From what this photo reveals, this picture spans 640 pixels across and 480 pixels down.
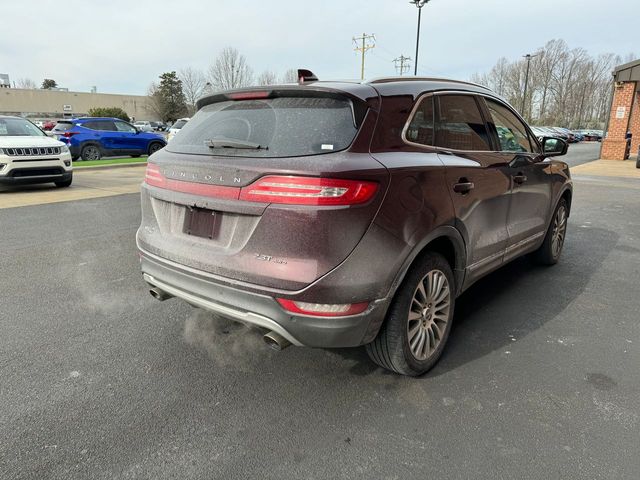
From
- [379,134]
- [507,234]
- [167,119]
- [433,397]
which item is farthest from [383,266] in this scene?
[167,119]

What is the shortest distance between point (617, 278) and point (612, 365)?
213cm

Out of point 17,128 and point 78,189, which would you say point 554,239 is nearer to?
point 78,189

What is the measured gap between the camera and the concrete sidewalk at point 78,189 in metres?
8.90

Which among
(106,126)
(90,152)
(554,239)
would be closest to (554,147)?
(554,239)

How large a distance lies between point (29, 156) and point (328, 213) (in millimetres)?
9373

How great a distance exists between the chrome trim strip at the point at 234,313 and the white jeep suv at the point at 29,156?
818 centimetres

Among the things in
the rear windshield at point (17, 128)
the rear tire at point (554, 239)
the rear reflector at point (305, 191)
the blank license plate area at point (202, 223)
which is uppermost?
the rear windshield at point (17, 128)

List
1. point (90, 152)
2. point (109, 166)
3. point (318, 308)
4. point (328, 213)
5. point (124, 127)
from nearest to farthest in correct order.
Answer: point (328, 213) → point (318, 308) → point (109, 166) → point (90, 152) → point (124, 127)

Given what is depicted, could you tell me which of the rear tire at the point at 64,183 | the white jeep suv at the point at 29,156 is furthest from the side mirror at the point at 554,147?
the rear tire at the point at 64,183

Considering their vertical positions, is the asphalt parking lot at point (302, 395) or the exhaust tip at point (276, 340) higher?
the exhaust tip at point (276, 340)

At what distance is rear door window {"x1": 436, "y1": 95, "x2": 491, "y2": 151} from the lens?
299cm

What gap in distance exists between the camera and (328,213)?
215 cm

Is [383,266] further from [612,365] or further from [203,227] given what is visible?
[612,365]

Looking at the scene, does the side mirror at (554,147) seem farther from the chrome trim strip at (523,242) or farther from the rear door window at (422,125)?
the rear door window at (422,125)
